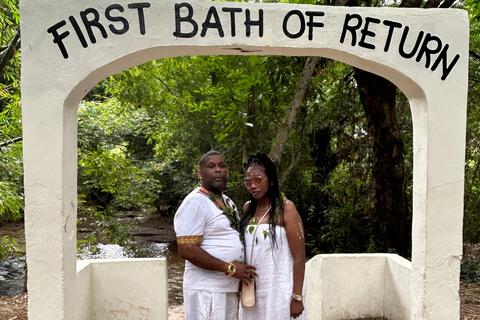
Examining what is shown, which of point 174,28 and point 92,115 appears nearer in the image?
point 174,28

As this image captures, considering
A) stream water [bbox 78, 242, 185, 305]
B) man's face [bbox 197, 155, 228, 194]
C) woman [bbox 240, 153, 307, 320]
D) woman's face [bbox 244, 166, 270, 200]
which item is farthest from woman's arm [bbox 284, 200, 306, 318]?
stream water [bbox 78, 242, 185, 305]

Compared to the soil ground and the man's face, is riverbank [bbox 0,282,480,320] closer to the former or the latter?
the soil ground

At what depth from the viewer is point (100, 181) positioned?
7.04 meters

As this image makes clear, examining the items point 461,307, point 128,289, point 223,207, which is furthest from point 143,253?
point 223,207

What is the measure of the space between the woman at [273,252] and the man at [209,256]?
10 cm

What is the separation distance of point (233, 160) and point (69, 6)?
6204 mm

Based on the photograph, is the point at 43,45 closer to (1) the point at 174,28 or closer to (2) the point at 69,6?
(2) the point at 69,6

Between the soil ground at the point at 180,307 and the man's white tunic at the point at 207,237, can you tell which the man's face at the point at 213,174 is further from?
the soil ground at the point at 180,307

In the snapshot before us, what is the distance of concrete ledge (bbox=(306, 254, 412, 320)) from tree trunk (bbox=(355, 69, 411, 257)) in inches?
102

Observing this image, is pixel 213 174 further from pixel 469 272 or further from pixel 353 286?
pixel 469 272

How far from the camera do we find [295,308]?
308 centimetres

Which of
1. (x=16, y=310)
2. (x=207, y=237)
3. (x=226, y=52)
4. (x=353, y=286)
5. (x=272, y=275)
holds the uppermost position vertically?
(x=226, y=52)

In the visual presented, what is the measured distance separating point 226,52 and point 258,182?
1.03 m

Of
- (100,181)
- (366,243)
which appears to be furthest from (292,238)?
(366,243)
